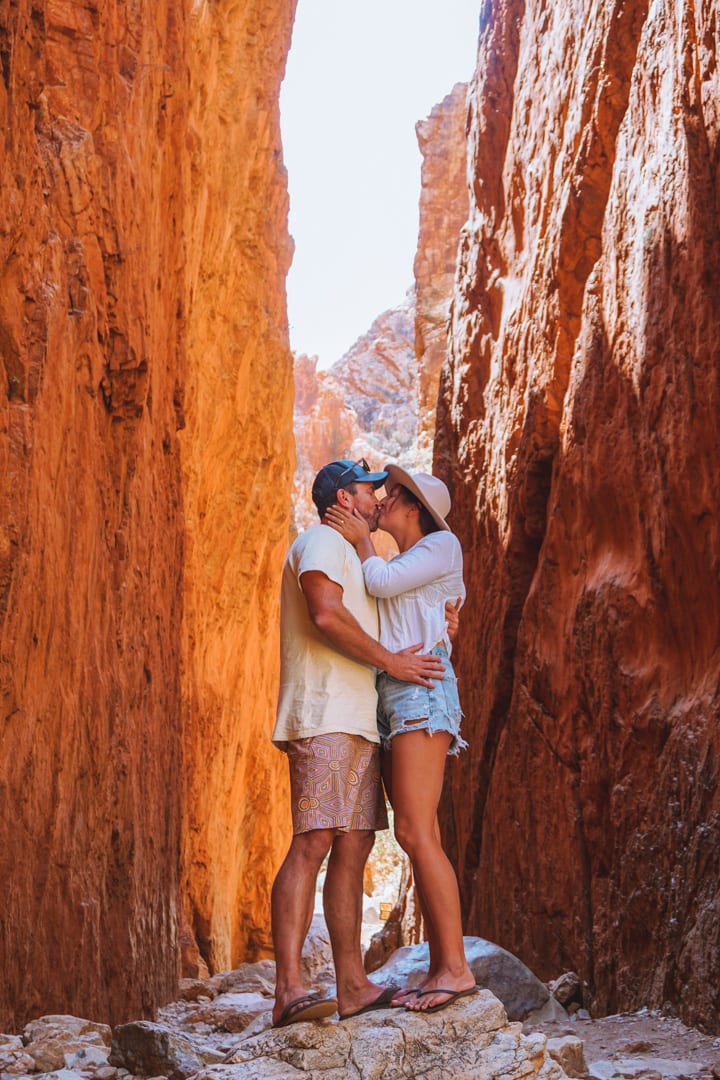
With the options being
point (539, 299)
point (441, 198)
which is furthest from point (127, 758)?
point (441, 198)

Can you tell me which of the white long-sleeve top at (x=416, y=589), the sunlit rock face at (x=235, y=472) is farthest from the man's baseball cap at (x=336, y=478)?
the sunlit rock face at (x=235, y=472)

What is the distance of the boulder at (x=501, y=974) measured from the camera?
7000mm

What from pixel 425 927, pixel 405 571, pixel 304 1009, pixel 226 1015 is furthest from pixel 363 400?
pixel 304 1009

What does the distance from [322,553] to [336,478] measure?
1.36ft

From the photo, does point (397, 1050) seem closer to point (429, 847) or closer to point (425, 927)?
point (425, 927)

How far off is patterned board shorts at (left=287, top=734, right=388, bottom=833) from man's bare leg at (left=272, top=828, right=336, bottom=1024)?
0.06 meters

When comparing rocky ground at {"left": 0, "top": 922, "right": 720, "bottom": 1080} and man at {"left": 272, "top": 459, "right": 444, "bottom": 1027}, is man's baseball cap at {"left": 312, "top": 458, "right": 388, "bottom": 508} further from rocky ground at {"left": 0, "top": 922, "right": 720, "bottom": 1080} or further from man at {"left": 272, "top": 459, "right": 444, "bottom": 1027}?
rocky ground at {"left": 0, "top": 922, "right": 720, "bottom": 1080}

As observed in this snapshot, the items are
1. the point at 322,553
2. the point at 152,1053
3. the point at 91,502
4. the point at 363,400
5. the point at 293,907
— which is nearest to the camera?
the point at 293,907

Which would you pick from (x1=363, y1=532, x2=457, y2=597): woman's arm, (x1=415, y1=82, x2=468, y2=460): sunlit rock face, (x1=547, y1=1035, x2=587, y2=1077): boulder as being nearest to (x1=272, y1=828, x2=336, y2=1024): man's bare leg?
(x1=363, y1=532, x2=457, y2=597): woman's arm

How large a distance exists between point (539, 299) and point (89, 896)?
731 centimetres

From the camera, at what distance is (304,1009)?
4.07 meters

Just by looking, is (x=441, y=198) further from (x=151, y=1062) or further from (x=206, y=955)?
(x=151, y=1062)

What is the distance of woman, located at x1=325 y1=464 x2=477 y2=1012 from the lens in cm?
432

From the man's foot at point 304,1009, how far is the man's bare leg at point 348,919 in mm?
190
